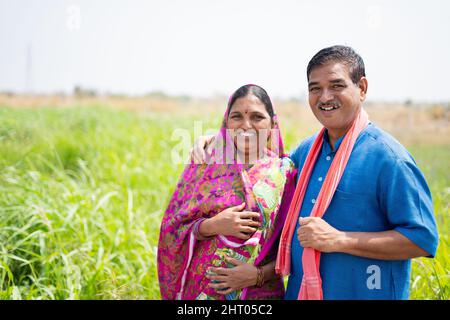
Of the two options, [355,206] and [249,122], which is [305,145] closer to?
[249,122]

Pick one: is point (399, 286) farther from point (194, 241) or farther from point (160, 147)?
point (160, 147)

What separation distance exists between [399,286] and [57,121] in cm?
844

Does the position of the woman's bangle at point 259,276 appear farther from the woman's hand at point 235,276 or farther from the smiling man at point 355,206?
the smiling man at point 355,206

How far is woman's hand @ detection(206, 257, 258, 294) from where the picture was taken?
2016mm

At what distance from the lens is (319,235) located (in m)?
1.68

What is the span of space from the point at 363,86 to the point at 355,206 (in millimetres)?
510

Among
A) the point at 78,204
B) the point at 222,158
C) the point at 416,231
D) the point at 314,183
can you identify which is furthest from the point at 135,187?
the point at 416,231

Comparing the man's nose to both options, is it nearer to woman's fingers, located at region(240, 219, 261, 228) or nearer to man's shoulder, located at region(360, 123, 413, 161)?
man's shoulder, located at region(360, 123, 413, 161)

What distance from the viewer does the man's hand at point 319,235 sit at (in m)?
1.67

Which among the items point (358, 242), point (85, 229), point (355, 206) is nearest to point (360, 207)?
point (355, 206)

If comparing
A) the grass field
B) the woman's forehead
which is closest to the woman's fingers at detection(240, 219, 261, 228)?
the woman's forehead

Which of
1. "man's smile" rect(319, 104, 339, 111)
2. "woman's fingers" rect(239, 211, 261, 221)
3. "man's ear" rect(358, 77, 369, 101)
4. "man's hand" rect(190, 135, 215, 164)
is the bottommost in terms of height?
"woman's fingers" rect(239, 211, 261, 221)

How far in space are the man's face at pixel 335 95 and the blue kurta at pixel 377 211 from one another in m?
0.10

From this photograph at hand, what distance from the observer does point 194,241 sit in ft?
7.18
